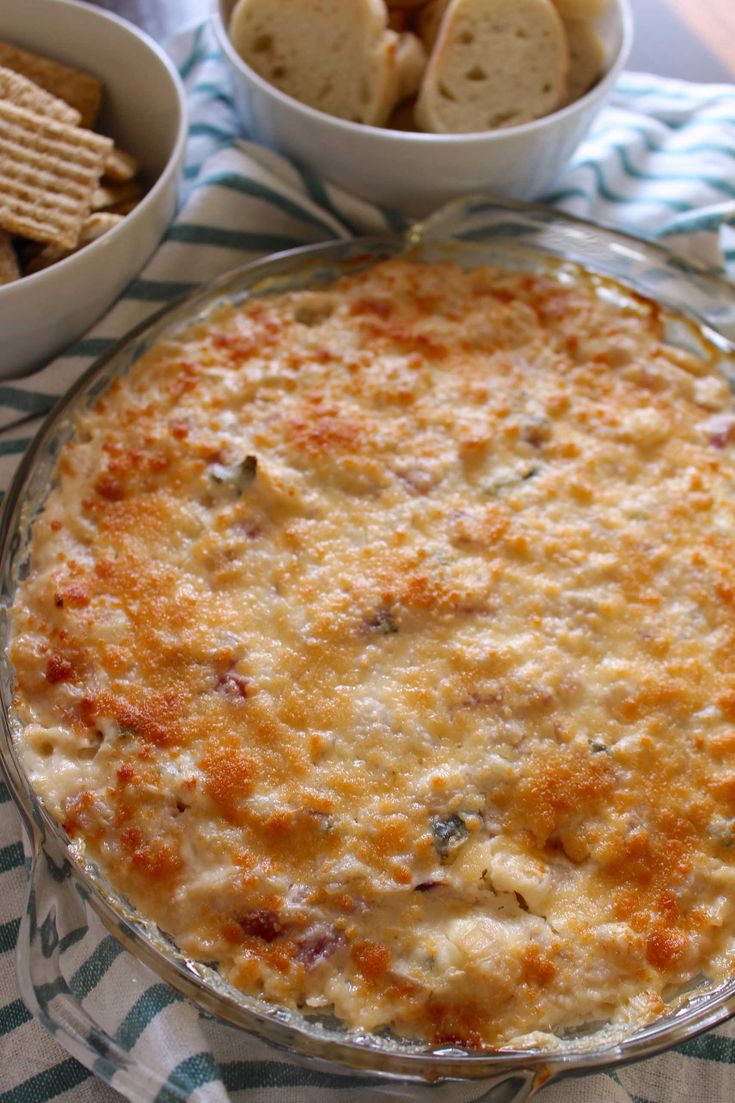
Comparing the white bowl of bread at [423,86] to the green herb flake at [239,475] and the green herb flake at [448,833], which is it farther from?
the green herb flake at [448,833]

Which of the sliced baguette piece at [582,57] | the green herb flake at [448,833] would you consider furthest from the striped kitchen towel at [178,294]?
the green herb flake at [448,833]

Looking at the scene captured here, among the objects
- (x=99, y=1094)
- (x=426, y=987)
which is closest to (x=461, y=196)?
(x=426, y=987)

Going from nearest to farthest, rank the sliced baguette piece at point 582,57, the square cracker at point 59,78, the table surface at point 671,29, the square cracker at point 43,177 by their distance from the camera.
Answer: the square cracker at point 43,177
the square cracker at point 59,78
the sliced baguette piece at point 582,57
the table surface at point 671,29

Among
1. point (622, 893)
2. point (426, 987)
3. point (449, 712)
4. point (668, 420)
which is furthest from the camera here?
point (668, 420)

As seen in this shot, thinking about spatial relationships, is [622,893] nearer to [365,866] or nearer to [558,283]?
Result: [365,866]

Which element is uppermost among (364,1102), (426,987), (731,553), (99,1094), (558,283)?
(558,283)

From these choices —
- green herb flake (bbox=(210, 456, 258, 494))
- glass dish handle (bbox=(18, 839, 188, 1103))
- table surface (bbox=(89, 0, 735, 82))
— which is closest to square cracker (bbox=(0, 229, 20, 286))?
green herb flake (bbox=(210, 456, 258, 494))

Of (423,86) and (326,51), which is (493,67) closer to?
(423,86)
